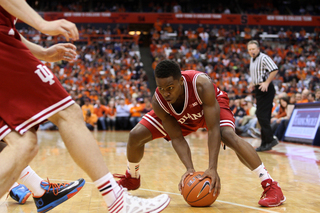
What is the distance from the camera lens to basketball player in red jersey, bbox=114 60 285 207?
2.50 meters

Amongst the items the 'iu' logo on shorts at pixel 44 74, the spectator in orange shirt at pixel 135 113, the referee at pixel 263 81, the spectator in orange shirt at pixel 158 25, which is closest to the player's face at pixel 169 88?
the 'iu' logo on shorts at pixel 44 74

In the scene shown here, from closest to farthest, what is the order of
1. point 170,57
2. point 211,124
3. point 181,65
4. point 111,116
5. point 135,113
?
1. point 211,124
2. point 135,113
3. point 111,116
4. point 181,65
5. point 170,57

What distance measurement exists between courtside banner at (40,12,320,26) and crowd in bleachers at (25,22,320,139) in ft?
2.54

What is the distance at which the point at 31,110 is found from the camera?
168 centimetres

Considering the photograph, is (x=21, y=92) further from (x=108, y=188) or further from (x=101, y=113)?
(x=101, y=113)

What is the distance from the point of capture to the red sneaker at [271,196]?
8.14ft

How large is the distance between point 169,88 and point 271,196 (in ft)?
3.87

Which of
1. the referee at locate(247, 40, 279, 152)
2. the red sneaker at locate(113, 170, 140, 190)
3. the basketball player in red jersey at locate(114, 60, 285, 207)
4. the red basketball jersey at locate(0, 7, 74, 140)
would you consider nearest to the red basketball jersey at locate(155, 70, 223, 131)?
the basketball player in red jersey at locate(114, 60, 285, 207)

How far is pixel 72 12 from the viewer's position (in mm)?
20656

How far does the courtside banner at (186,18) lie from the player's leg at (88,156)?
2013cm

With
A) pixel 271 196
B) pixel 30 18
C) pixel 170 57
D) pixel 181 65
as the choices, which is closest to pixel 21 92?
pixel 30 18

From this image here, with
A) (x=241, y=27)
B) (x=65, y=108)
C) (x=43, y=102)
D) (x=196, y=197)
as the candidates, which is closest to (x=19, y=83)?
(x=43, y=102)

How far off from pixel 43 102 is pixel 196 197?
140 cm

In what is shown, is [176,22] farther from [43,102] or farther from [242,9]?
[43,102]
